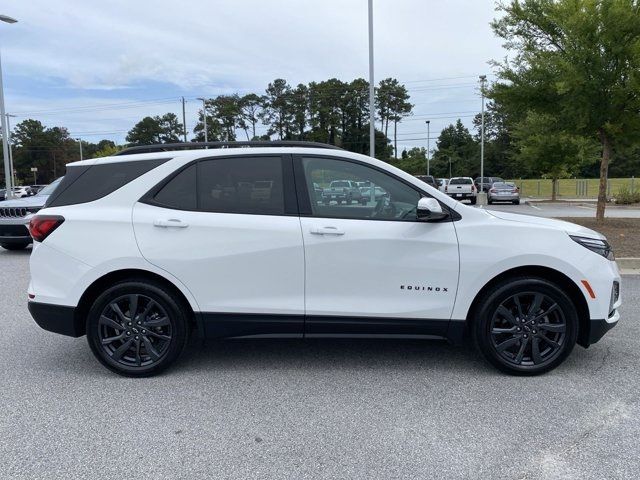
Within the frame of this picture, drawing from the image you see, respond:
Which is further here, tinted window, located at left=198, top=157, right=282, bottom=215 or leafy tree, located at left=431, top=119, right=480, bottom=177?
leafy tree, located at left=431, top=119, right=480, bottom=177

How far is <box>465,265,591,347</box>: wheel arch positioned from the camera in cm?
396

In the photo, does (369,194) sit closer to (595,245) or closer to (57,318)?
(595,245)

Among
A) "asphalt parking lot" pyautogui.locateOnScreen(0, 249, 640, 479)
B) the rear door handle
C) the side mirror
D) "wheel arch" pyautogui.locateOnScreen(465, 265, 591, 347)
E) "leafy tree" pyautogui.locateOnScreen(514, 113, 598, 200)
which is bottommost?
"asphalt parking lot" pyautogui.locateOnScreen(0, 249, 640, 479)

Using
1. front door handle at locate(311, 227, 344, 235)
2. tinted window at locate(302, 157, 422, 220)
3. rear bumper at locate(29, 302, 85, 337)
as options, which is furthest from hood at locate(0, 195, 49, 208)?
front door handle at locate(311, 227, 344, 235)

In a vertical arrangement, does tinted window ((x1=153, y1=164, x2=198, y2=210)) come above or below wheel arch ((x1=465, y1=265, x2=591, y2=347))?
above

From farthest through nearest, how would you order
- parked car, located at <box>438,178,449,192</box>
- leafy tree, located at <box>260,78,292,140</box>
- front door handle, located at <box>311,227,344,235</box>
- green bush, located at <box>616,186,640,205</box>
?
leafy tree, located at <box>260,78,292,140</box>
parked car, located at <box>438,178,449,192</box>
green bush, located at <box>616,186,640,205</box>
front door handle, located at <box>311,227,344,235</box>

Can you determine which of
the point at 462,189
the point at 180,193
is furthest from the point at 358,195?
the point at 462,189

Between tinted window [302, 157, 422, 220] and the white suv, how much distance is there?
11 millimetres

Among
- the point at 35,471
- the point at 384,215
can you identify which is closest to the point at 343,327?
the point at 384,215

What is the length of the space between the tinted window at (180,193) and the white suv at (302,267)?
0.04ft

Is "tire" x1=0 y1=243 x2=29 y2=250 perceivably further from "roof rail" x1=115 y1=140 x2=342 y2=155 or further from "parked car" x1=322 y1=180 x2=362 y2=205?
"parked car" x1=322 y1=180 x2=362 y2=205

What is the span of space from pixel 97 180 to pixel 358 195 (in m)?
2.09

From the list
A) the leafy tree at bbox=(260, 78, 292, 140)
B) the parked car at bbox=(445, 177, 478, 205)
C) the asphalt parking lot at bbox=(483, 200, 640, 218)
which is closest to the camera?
the asphalt parking lot at bbox=(483, 200, 640, 218)

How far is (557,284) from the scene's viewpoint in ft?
13.1
